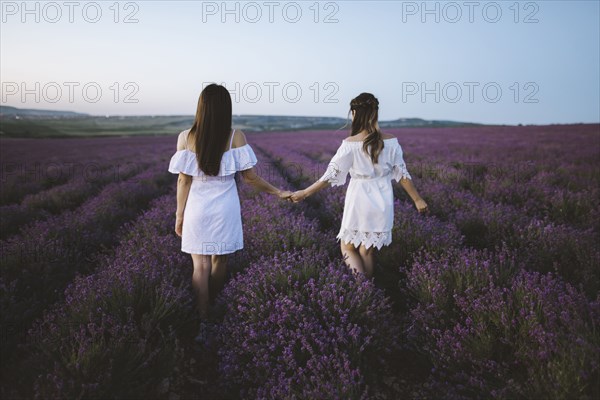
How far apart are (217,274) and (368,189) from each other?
133cm

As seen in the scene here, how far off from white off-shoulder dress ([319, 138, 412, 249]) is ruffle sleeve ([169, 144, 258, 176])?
0.64 m

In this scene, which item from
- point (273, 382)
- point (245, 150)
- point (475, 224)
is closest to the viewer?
point (273, 382)

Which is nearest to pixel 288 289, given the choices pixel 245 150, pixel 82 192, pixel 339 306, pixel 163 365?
pixel 339 306

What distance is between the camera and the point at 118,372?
1777 millimetres

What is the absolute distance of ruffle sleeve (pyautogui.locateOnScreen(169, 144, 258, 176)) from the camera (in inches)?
91.9

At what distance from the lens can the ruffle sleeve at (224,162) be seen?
233 cm

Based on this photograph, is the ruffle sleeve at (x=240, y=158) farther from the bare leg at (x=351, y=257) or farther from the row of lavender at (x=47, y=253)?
the row of lavender at (x=47, y=253)

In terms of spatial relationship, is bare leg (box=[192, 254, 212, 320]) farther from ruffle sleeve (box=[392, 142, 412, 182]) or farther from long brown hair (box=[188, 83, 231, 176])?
ruffle sleeve (box=[392, 142, 412, 182])

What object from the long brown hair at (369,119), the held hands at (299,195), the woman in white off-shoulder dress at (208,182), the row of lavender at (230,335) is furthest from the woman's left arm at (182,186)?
the long brown hair at (369,119)

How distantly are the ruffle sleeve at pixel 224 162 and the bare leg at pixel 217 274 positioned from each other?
67 centimetres

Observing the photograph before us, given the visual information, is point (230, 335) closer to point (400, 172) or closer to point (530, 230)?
point (400, 172)

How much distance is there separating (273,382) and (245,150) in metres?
1.47

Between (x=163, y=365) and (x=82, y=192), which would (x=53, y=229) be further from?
(x=82, y=192)

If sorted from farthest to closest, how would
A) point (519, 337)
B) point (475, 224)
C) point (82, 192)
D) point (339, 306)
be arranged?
point (82, 192), point (475, 224), point (339, 306), point (519, 337)
